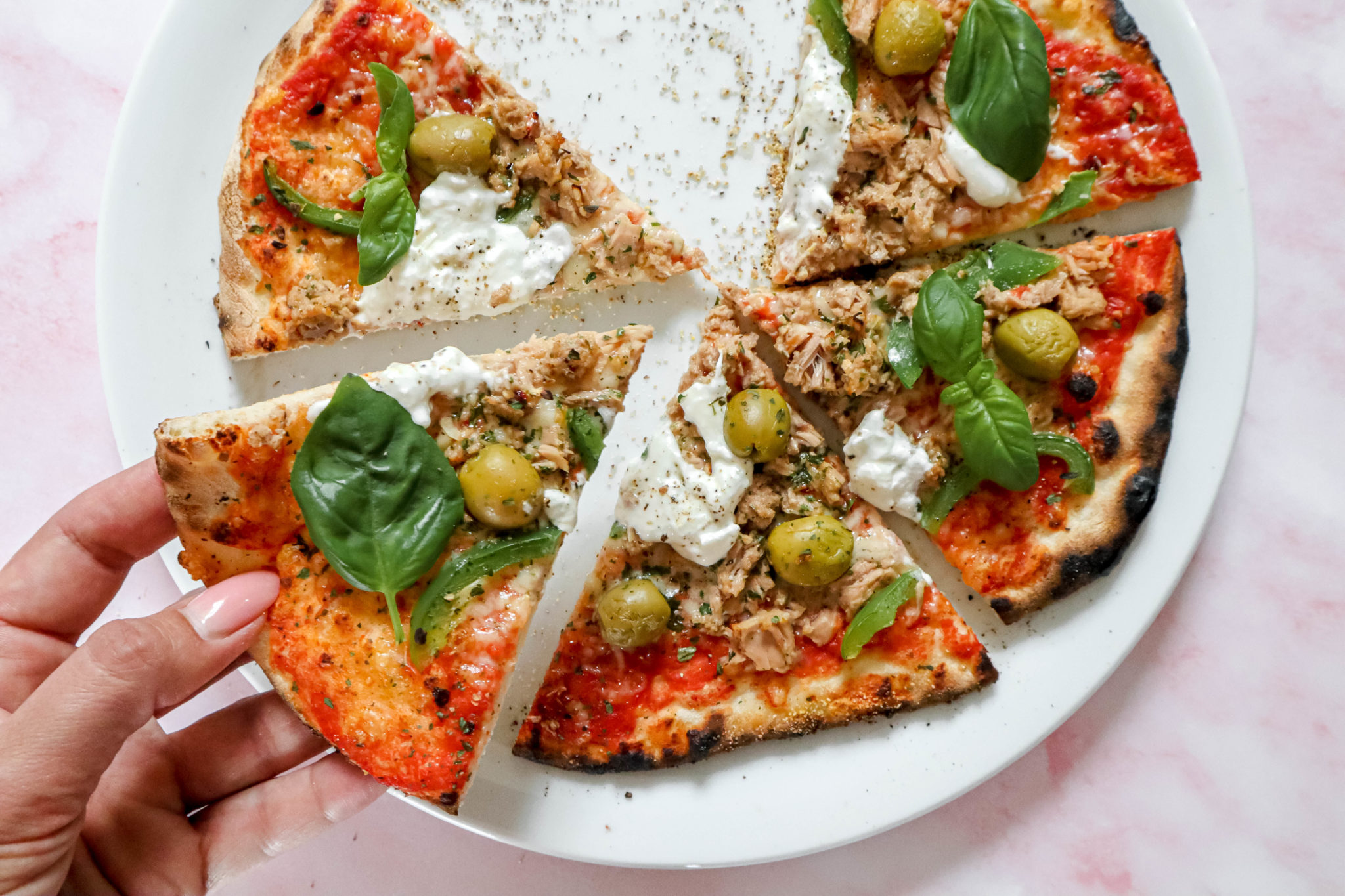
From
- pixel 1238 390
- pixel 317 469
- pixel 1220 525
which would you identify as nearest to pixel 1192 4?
pixel 1238 390

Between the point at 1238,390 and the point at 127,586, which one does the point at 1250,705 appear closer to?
the point at 1238,390

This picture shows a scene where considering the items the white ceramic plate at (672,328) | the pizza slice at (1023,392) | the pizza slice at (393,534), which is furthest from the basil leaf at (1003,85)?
the pizza slice at (393,534)

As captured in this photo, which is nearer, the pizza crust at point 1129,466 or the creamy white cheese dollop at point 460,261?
the pizza crust at point 1129,466

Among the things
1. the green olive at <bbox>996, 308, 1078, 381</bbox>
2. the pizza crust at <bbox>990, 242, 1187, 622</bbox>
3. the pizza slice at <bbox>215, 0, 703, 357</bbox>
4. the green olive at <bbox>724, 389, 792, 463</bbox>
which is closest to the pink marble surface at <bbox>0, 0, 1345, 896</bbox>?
the pizza crust at <bbox>990, 242, 1187, 622</bbox>

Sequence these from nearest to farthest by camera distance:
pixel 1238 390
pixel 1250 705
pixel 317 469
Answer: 1. pixel 317 469
2. pixel 1238 390
3. pixel 1250 705

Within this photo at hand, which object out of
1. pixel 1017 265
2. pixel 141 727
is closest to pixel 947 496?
pixel 1017 265

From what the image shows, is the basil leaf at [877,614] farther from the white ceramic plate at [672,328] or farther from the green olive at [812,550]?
the white ceramic plate at [672,328]
